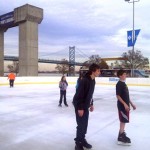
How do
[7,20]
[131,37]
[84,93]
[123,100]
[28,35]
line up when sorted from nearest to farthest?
[84,93]
[123,100]
[131,37]
[28,35]
[7,20]

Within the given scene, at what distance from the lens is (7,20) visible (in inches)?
1346

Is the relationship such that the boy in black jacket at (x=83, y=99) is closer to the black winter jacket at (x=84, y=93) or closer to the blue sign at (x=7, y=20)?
the black winter jacket at (x=84, y=93)

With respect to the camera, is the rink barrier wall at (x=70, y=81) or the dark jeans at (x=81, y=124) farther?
the rink barrier wall at (x=70, y=81)

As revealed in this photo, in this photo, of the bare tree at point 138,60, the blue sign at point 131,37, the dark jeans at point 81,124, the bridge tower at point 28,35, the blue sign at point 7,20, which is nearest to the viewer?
the dark jeans at point 81,124

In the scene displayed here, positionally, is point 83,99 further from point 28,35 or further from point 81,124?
point 28,35

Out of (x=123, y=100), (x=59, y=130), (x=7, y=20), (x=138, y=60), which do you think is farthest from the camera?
(x=138, y=60)

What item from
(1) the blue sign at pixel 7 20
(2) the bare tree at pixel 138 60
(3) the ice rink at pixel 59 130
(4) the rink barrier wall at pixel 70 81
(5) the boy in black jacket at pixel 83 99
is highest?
(1) the blue sign at pixel 7 20

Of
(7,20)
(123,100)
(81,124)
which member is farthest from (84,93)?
(7,20)

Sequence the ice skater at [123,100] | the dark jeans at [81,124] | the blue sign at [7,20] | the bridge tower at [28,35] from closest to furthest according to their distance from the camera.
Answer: the dark jeans at [81,124] < the ice skater at [123,100] < the bridge tower at [28,35] < the blue sign at [7,20]

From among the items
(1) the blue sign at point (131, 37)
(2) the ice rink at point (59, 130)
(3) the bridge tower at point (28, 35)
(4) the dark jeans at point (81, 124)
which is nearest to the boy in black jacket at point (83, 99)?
(4) the dark jeans at point (81, 124)

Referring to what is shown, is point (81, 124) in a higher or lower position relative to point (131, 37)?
lower

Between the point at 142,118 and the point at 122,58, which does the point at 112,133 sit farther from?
the point at 122,58

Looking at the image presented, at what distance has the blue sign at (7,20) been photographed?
33.7 metres

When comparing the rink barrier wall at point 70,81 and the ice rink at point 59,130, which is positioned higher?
the rink barrier wall at point 70,81
